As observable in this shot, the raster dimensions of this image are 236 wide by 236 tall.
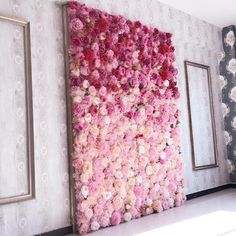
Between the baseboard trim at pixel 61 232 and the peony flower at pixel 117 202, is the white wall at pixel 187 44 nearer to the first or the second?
the peony flower at pixel 117 202

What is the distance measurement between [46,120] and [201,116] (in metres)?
2.76

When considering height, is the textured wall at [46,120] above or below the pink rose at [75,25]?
below

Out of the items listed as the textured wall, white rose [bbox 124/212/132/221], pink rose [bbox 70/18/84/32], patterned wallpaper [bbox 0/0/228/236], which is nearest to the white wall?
pink rose [bbox 70/18/84/32]

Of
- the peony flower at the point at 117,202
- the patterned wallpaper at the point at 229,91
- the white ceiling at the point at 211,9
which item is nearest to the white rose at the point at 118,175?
the peony flower at the point at 117,202

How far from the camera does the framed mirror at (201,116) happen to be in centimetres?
498

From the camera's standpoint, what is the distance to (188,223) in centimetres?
349

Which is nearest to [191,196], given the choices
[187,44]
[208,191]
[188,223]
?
[208,191]

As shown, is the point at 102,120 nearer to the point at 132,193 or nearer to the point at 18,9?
the point at 132,193

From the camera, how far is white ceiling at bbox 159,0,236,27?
15.4 feet

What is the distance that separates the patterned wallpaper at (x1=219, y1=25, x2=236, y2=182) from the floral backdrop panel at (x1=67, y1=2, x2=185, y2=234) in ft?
4.98

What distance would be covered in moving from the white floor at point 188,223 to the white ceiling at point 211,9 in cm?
270

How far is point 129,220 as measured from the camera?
3727 millimetres

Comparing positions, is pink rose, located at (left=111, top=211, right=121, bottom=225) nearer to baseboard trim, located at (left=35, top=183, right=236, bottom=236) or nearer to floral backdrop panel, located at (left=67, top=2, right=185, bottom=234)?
floral backdrop panel, located at (left=67, top=2, right=185, bottom=234)

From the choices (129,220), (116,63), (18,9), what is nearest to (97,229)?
(129,220)
